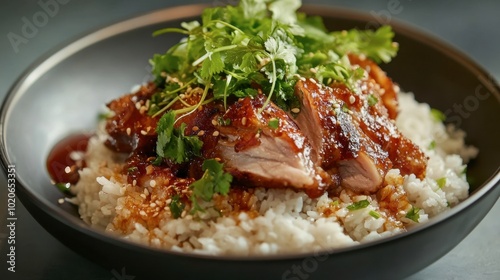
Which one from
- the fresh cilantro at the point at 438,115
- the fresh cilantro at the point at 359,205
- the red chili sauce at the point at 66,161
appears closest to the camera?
the fresh cilantro at the point at 359,205

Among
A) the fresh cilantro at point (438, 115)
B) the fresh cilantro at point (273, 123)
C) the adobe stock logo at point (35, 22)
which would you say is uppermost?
the adobe stock logo at point (35, 22)

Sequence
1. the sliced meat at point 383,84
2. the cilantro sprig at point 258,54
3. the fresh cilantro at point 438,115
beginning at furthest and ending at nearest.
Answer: the fresh cilantro at point 438,115 < the sliced meat at point 383,84 < the cilantro sprig at point 258,54

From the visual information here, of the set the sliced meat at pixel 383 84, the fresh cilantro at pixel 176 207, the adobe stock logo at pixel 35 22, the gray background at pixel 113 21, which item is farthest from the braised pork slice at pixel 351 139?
the adobe stock logo at pixel 35 22

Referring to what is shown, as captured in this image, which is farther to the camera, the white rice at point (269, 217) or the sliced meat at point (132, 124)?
the sliced meat at point (132, 124)

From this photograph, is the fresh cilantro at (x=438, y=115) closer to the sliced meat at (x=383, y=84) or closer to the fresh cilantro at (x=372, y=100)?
the sliced meat at (x=383, y=84)

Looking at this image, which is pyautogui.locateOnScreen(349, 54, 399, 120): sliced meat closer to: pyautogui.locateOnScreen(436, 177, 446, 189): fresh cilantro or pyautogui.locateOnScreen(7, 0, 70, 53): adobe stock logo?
pyautogui.locateOnScreen(436, 177, 446, 189): fresh cilantro

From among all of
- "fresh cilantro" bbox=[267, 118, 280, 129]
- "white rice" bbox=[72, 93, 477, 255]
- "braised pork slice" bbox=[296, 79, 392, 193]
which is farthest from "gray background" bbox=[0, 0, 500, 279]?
"fresh cilantro" bbox=[267, 118, 280, 129]

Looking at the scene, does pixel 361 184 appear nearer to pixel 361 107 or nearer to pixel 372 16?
pixel 361 107

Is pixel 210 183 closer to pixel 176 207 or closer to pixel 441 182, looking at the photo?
pixel 176 207
